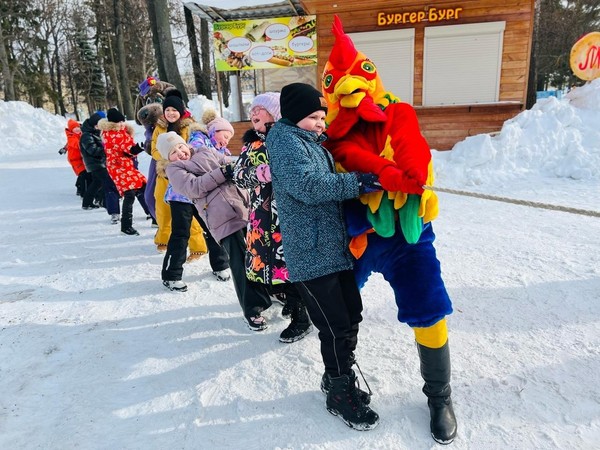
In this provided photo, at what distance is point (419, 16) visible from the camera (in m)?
9.95

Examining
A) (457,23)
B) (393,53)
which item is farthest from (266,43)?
(457,23)

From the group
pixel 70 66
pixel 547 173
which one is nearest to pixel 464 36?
pixel 547 173

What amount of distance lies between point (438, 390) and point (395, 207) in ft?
3.15

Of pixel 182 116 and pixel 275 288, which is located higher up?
pixel 182 116

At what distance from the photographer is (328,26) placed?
10.5m

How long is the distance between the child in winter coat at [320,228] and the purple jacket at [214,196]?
1.18 meters

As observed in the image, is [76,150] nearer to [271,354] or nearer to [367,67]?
[271,354]

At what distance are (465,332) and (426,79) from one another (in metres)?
8.92

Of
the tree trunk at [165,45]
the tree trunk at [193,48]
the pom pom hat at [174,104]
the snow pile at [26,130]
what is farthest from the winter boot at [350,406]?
the tree trunk at [193,48]

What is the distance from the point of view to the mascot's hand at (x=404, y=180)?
1.77 meters

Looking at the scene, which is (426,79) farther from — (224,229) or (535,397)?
(535,397)

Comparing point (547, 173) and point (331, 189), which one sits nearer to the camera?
point (331, 189)

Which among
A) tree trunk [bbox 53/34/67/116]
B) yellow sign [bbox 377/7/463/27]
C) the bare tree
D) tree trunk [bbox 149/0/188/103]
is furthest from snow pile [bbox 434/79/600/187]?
tree trunk [bbox 53/34/67/116]

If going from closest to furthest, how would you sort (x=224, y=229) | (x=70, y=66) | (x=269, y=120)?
(x=269, y=120) < (x=224, y=229) < (x=70, y=66)
